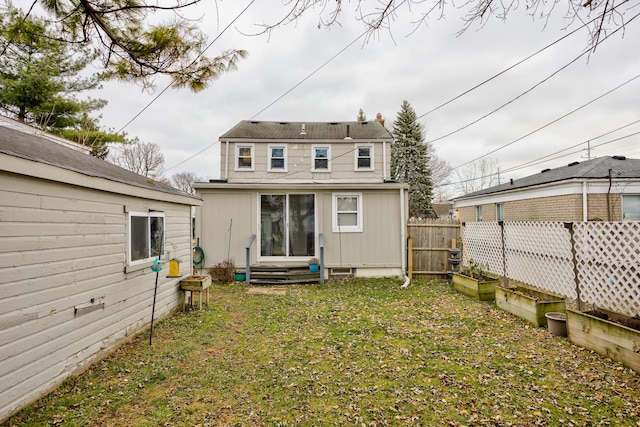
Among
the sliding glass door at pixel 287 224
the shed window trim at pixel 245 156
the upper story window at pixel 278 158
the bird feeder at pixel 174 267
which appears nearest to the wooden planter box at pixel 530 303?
the sliding glass door at pixel 287 224

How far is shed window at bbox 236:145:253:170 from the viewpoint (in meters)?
12.0

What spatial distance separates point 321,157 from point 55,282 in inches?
398

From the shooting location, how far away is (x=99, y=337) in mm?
3830

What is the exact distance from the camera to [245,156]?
39.4 feet

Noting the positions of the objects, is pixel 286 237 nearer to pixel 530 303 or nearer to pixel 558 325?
pixel 530 303

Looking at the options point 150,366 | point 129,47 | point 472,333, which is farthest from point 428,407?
point 129,47

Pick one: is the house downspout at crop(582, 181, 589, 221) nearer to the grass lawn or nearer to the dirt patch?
the grass lawn

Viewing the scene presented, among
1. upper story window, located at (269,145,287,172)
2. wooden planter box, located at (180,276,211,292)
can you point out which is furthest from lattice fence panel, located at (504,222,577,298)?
upper story window, located at (269,145,287,172)

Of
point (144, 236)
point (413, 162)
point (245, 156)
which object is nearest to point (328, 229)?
point (245, 156)

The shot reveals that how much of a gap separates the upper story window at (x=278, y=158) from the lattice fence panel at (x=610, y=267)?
31.4 ft

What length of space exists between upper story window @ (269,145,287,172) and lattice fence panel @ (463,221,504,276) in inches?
283

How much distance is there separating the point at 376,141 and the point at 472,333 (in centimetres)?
891

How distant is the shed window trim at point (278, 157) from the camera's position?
1212cm

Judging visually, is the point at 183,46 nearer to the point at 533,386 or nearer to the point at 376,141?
the point at 533,386
